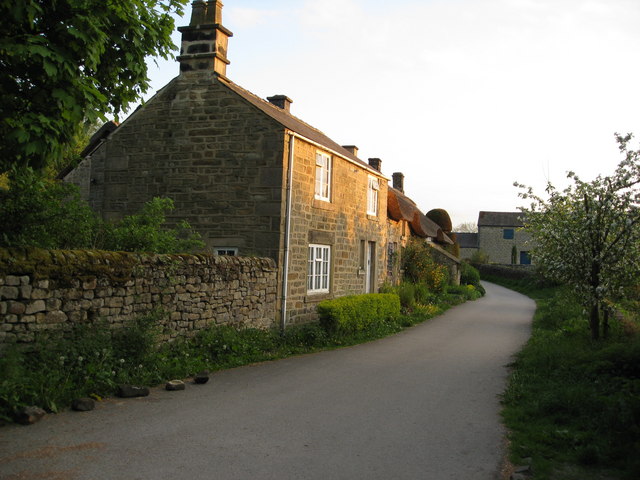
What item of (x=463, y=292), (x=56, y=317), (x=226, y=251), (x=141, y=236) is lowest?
(x=463, y=292)

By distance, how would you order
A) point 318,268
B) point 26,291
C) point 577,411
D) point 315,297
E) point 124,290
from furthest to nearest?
point 318,268 < point 315,297 < point 124,290 < point 26,291 < point 577,411

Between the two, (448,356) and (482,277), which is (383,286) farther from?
(482,277)

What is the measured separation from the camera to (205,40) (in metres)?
14.9

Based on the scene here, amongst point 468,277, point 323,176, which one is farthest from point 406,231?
point 323,176

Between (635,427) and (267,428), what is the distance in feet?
13.1

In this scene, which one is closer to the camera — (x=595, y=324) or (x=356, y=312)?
(x=595, y=324)

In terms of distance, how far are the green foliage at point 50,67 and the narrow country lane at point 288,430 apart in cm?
319

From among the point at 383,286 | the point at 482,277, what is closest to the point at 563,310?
the point at 383,286

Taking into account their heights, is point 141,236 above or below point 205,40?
below

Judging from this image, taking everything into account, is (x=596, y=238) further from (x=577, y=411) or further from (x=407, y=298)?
(x=407, y=298)

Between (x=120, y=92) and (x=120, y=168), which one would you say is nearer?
(x=120, y=92)

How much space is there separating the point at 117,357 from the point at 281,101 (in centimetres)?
1332

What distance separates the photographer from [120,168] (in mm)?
15531

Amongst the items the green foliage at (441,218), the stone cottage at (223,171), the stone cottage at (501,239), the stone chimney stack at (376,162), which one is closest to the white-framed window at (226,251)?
the stone cottage at (223,171)
